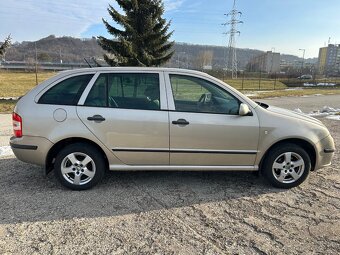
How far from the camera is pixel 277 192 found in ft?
13.6

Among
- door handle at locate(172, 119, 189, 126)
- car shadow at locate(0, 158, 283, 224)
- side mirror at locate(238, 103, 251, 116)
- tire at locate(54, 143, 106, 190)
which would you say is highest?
side mirror at locate(238, 103, 251, 116)

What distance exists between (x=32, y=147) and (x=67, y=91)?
2.89ft

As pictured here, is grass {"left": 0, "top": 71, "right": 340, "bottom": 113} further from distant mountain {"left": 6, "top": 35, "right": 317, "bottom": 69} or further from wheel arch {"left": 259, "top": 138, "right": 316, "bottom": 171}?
distant mountain {"left": 6, "top": 35, "right": 317, "bottom": 69}

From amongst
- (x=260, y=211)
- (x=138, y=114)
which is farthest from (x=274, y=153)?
(x=138, y=114)

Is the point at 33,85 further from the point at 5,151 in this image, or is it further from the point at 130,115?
the point at 130,115

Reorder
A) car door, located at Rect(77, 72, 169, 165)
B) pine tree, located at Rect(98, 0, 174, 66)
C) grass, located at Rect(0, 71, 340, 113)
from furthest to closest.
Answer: pine tree, located at Rect(98, 0, 174, 66)
grass, located at Rect(0, 71, 340, 113)
car door, located at Rect(77, 72, 169, 165)

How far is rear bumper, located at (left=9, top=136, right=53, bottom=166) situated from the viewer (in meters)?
3.93

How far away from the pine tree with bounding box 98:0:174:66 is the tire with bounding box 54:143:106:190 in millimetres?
12652

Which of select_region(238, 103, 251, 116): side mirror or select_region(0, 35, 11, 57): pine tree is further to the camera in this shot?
select_region(0, 35, 11, 57): pine tree

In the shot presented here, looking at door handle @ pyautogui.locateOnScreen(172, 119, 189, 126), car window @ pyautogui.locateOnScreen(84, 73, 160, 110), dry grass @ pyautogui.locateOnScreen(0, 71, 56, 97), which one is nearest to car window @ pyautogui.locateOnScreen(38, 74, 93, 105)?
car window @ pyautogui.locateOnScreen(84, 73, 160, 110)

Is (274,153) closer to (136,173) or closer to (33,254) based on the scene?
(136,173)

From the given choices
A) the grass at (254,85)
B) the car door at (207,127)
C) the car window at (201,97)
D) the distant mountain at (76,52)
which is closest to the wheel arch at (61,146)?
the car door at (207,127)

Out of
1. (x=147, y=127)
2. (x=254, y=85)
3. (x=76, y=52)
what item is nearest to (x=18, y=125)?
(x=147, y=127)

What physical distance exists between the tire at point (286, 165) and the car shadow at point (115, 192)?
0.19 metres
